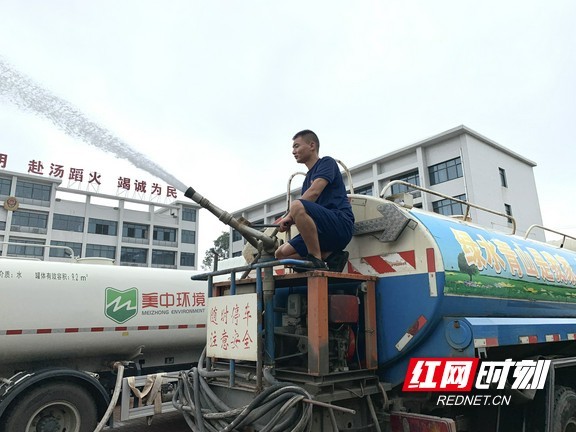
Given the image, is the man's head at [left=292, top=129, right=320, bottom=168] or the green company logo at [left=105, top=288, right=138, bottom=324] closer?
the man's head at [left=292, top=129, right=320, bottom=168]

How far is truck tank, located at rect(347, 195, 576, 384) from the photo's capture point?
3.57 metres

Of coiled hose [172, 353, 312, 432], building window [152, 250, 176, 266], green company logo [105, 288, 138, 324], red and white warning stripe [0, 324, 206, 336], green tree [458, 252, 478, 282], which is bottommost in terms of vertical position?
coiled hose [172, 353, 312, 432]

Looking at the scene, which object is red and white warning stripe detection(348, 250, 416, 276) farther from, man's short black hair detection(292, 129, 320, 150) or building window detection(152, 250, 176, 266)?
building window detection(152, 250, 176, 266)

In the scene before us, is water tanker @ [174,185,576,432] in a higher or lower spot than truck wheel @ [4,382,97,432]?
higher

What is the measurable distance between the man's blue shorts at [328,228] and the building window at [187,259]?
5437 cm

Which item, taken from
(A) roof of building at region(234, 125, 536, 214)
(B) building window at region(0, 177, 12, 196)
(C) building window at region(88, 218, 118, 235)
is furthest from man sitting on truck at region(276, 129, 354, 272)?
(C) building window at region(88, 218, 118, 235)

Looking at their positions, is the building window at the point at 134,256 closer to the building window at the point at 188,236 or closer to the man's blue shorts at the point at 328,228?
the building window at the point at 188,236

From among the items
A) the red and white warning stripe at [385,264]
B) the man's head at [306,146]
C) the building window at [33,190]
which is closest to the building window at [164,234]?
the building window at [33,190]

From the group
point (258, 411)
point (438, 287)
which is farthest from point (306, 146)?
point (258, 411)

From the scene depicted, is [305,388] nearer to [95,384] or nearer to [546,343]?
[546,343]

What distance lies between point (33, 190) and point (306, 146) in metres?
50.7

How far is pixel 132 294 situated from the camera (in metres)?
7.26

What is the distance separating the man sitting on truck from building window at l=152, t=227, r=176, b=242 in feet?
175

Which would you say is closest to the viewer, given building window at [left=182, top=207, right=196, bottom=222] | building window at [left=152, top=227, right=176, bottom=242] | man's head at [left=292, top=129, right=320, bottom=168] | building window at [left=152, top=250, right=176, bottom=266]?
man's head at [left=292, top=129, right=320, bottom=168]
